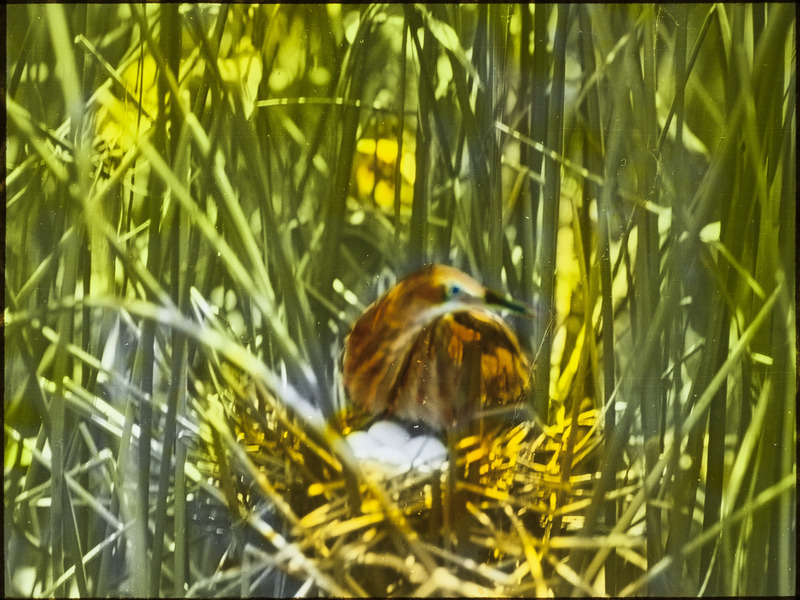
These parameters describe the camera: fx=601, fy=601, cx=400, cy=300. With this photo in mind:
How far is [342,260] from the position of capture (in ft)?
3.07

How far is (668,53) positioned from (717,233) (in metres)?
0.29

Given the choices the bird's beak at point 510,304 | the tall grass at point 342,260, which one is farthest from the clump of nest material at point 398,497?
the bird's beak at point 510,304

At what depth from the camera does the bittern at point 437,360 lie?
3.07 feet

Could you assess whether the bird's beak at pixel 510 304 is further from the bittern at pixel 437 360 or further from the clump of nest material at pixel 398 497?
the clump of nest material at pixel 398 497

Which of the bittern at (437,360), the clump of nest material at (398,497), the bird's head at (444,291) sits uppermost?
the bird's head at (444,291)

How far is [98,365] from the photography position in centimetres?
94

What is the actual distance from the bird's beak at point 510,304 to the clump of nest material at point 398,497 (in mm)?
170

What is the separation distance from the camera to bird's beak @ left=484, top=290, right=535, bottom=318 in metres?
0.93

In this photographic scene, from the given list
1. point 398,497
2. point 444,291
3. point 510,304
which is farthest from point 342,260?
point 398,497

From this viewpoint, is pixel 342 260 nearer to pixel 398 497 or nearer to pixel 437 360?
pixel 437 360

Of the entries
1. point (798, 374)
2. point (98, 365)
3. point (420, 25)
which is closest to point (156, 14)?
point (420, 25)

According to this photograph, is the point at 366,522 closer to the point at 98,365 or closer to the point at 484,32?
the point at 98,365

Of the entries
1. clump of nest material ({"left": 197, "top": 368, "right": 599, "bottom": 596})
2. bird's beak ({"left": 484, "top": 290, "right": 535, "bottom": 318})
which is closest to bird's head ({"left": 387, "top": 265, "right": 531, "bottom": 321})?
bird's beak ({"left": 484, "top": 290, "right": 535, "bottom": 318})

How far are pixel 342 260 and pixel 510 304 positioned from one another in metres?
0.27
